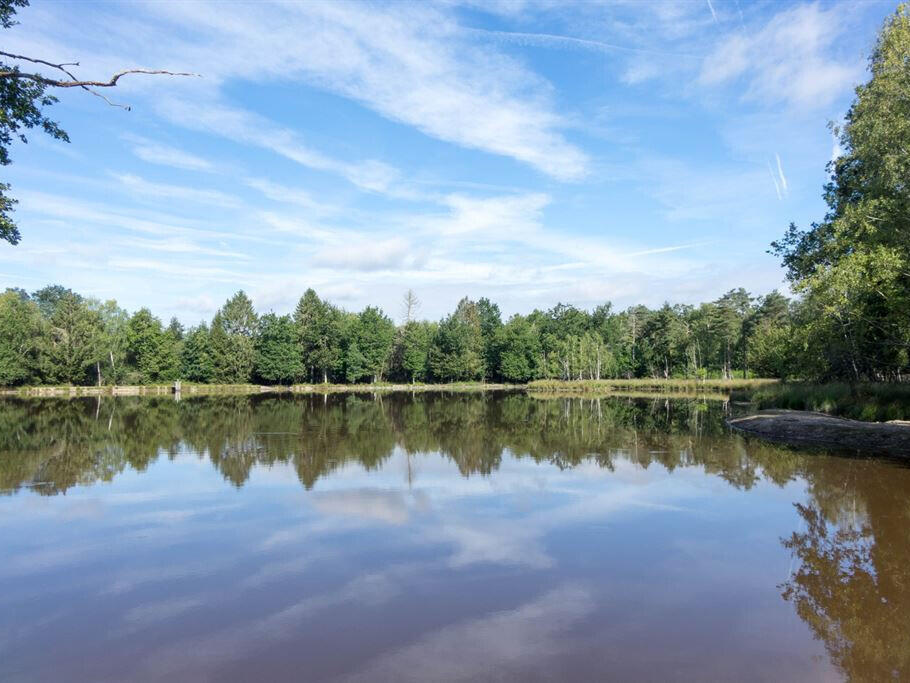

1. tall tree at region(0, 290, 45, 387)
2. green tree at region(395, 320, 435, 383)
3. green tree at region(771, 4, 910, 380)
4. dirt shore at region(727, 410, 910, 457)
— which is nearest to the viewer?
green tree at region(771, 4, 910, 380)

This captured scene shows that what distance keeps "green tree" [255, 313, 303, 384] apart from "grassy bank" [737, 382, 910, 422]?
58.1m

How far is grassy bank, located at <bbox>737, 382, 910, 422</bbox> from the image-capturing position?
22328 millimetres

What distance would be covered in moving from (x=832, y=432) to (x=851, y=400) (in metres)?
6.53

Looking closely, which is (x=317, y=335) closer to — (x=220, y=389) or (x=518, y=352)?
(x=220, y=389)

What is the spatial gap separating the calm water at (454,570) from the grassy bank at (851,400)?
7.94 metres

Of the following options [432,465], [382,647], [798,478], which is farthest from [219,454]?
[798,478]

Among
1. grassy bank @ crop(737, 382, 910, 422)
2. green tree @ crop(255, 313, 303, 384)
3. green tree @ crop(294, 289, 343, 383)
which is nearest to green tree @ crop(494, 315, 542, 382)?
green tree @ crop(294, 289, 343, 383)

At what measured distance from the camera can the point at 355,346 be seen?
79938 mm

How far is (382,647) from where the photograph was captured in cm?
581

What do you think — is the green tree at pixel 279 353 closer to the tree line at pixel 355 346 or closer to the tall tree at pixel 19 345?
the tree line at pixel 355 346

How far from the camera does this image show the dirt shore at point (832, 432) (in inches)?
713

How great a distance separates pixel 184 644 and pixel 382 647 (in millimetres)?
1985

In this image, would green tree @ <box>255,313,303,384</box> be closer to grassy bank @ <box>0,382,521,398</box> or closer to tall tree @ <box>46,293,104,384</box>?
grassy bank @ <box>0,382,521,398</box>

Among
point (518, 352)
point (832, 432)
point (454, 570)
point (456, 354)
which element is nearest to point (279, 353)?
point (456, 354)
